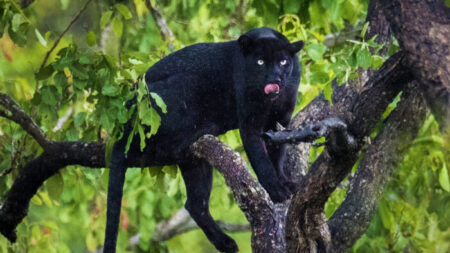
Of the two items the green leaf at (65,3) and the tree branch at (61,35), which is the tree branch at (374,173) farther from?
the green leaf at (65,3)

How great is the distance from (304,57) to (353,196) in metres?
1.55

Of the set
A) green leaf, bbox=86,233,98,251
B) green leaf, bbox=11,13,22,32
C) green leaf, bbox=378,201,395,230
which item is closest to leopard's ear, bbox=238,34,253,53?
green leaf, bbox=11,13,22,32

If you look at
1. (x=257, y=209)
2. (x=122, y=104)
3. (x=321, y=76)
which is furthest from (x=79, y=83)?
(x=321, y=76)

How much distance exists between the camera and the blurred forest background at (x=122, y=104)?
308 cm

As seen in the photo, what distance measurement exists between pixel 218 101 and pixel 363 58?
1027mm

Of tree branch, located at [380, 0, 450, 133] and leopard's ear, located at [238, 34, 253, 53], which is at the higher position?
tree branch, located at [380, 0, 450, 133]

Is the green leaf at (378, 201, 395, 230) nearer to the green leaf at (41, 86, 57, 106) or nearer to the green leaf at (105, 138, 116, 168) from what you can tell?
the green leaf at (105, 138, 116, 168)

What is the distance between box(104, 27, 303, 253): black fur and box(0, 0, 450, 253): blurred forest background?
0.43ft

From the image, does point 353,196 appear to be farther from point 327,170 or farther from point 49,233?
point 49,233

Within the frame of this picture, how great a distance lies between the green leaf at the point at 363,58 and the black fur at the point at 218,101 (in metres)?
0.66

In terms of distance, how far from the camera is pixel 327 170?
245 cm

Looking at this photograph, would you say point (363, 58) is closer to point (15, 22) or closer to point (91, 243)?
point (15, 22)

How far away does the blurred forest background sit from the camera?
121 inches

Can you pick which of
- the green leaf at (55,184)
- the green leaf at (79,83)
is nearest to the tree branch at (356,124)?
the green leaf at (79,83)
